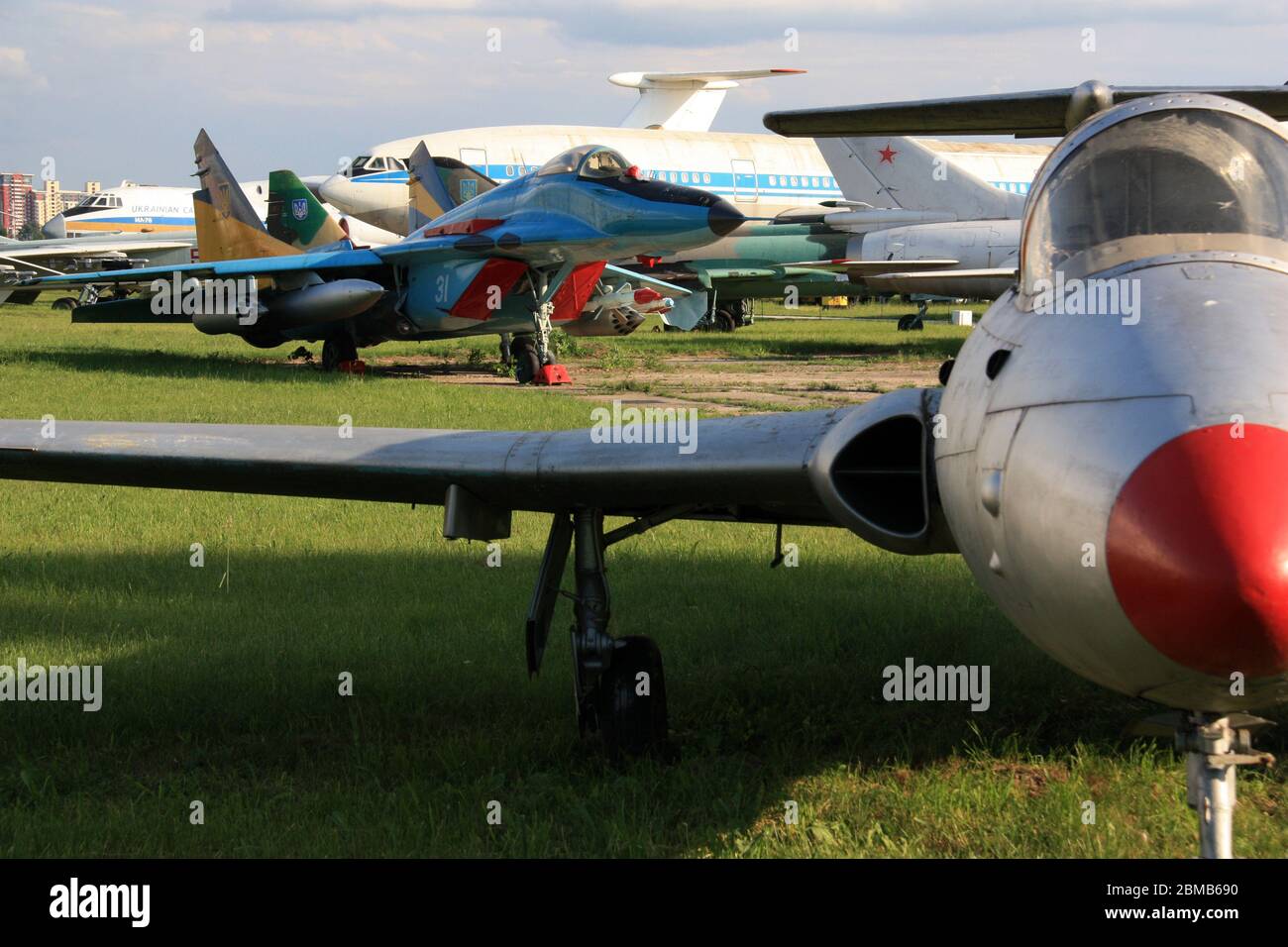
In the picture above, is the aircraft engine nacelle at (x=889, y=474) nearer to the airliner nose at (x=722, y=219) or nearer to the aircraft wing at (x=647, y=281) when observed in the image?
the airliner nose at (x=722, y=219)

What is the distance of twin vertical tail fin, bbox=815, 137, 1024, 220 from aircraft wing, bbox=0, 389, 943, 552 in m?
27.0

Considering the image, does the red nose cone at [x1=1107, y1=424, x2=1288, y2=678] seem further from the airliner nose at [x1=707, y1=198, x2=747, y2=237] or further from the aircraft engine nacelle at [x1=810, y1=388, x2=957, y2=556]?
the airliner nose at [x1=707, y1=198, x2=747, y2=237]

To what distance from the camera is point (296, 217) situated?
2980 cm

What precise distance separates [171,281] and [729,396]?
11.4m

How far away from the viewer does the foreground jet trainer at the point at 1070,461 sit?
9.14 ft

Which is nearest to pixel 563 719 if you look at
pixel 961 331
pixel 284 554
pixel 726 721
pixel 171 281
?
pixel 726 721

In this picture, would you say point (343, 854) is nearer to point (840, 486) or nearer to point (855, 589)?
point (840, 486)

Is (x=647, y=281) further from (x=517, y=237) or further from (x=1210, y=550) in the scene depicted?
(x=1210, y=550)

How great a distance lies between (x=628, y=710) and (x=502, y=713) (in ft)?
2.72

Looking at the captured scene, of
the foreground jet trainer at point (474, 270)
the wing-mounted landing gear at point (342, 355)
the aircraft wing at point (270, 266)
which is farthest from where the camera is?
the wing-mounted landing gear at point (342, 355)

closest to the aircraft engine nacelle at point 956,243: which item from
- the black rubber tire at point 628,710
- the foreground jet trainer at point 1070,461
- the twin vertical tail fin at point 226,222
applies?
the twin vertical tail fin at point 226,222

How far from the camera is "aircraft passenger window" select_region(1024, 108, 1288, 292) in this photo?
377 cm

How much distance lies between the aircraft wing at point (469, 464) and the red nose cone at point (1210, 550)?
1.95 m
